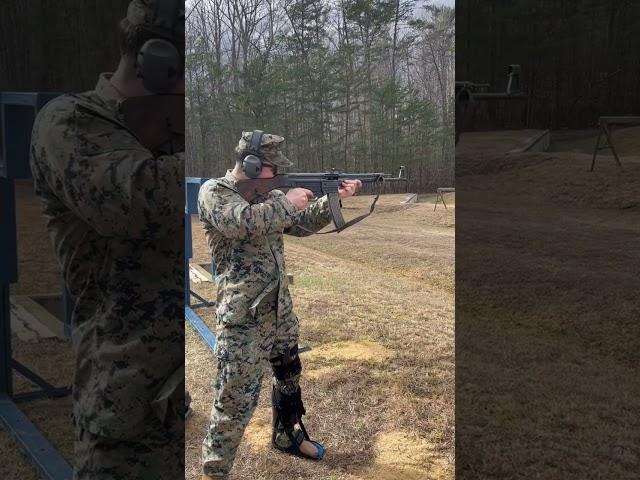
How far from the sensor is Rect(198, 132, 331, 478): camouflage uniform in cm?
136

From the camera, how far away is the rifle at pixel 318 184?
4.44 feet

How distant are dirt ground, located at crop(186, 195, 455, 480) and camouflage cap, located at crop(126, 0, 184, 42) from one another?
0.42 m


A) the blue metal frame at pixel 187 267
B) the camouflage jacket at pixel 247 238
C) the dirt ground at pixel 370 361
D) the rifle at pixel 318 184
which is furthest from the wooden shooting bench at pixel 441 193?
the blue metal frame at pixel 187 267

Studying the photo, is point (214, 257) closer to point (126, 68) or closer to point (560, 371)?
point (126, 68)

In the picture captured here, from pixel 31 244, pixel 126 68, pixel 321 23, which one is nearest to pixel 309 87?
pixel 321 23

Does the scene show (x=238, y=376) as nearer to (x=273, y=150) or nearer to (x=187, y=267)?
(x=187, y=267)

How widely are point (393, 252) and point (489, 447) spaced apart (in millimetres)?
942

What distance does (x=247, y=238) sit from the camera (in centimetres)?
138

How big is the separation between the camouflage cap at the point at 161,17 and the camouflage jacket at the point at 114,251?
0.50ft

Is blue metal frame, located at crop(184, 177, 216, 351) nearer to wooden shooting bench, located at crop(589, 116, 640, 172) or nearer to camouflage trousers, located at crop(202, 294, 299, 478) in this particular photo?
camouflage trousers, located at crop(202, 294, 299, 478)

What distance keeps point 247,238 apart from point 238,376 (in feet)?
0.99

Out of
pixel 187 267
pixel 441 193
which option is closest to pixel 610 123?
pixel 441 193

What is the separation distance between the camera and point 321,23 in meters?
1.39

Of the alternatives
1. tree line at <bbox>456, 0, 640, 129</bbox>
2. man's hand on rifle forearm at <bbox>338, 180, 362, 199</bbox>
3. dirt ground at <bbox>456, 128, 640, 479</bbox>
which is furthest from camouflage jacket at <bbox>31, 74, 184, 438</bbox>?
tree line at <bbox>456, 0, 640, 129</bbox>
